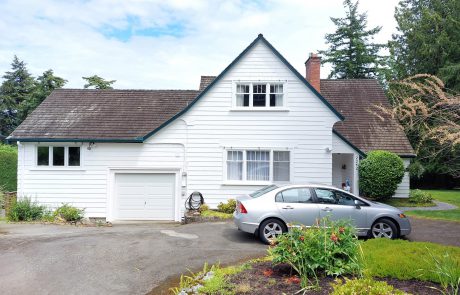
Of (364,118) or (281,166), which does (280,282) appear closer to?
(281,166)

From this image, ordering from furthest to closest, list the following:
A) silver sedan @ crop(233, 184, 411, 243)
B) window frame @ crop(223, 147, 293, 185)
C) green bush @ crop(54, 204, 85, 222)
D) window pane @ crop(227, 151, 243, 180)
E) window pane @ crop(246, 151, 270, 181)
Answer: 1. window pane @ crop(227, 151, 243, 180)
2. window pane @ crop(246, 151, 270, 181)
3. window frame @ crop(223, 147, 293, 185)
4. green bush @ crop(54, 204, 85, 222)
5. silver sedan @ crop(233, 184, 411, 243)

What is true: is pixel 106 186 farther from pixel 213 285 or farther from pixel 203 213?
pixel 213 285

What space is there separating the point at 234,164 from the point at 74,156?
7.34m

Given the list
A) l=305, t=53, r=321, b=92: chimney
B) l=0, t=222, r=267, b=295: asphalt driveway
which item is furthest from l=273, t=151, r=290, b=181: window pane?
l=305, t=53, r=321, b=92: chimney

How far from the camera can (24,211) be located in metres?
14.7

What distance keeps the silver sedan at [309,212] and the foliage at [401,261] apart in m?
2.63

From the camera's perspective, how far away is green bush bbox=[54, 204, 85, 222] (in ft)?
47.3

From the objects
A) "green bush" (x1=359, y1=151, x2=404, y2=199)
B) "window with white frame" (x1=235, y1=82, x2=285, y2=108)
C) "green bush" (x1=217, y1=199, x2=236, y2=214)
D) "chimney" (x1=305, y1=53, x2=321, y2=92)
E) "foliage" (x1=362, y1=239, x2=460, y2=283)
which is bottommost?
"green bush" (x1=217, y1=199, x2=236, y2=214)

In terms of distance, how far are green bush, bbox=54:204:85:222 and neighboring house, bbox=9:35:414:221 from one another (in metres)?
0.53

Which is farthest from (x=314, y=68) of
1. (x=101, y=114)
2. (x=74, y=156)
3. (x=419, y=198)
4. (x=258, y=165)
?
(x=74, y=156)

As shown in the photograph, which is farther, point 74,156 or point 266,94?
point 74,156

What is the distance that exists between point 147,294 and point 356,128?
1583cm

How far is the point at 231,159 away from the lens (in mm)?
14875

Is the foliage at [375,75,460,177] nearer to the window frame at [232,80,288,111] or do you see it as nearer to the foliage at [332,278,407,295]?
the foliage at [332,278,407,295]
